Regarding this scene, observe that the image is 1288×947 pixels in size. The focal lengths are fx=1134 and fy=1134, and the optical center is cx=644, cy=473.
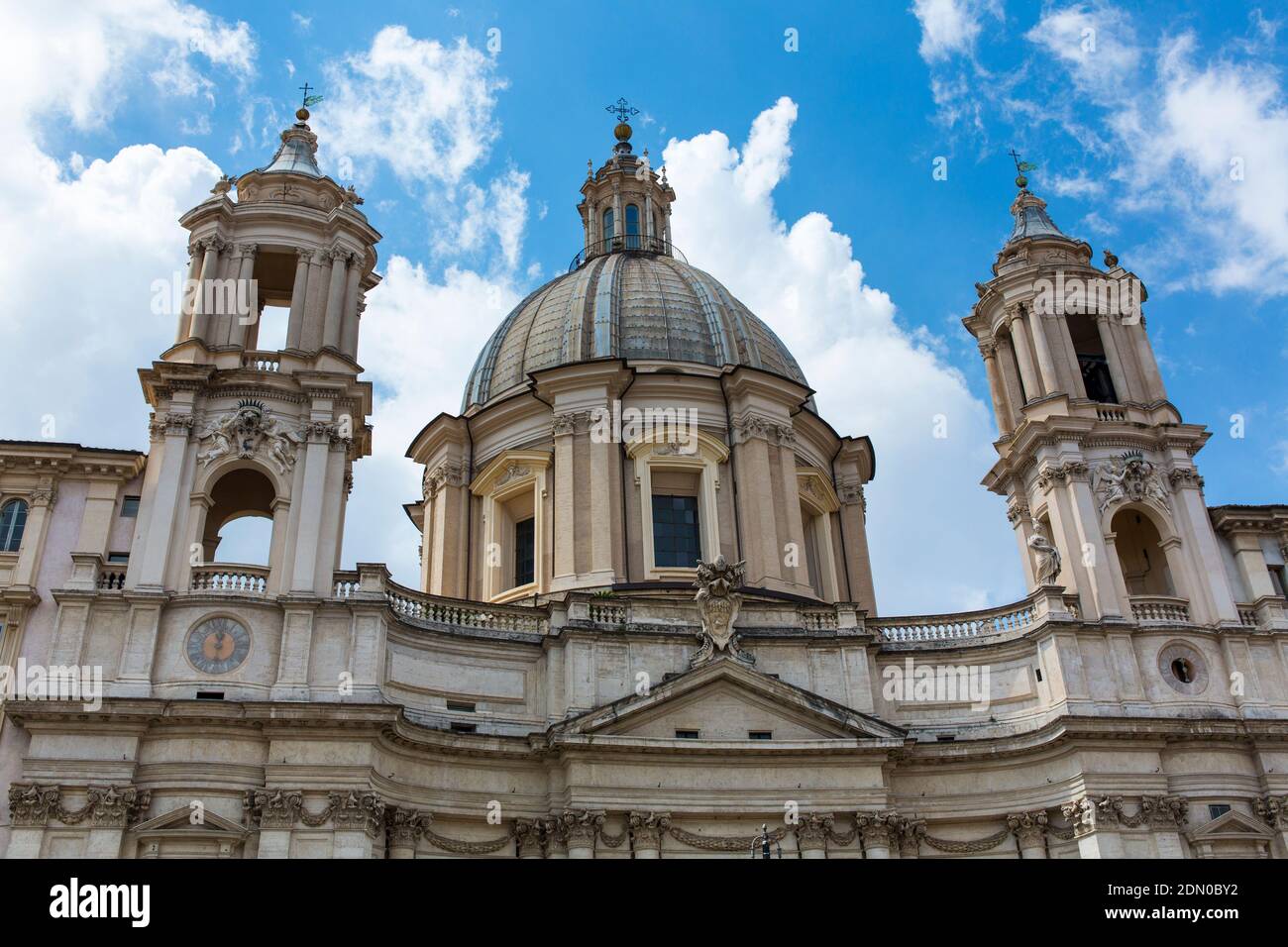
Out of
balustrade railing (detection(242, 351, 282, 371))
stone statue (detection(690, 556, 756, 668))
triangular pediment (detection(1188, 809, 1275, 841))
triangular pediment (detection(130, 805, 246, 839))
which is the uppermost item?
balustrade railing (detection(242, 351, 282, 371))

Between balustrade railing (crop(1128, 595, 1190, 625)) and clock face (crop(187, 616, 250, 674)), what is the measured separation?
23.3 m

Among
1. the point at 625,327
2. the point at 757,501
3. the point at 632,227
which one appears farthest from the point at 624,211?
the point at 757,501

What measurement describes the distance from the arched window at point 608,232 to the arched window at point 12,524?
25.2 meters

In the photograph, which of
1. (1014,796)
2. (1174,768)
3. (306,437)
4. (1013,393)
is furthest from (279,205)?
(1174,768)

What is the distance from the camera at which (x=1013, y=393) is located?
1447 inches

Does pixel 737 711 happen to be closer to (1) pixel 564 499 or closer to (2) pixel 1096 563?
(1) pixel 564 499

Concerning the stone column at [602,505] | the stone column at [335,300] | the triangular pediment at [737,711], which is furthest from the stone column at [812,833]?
the stone column at [335,300]

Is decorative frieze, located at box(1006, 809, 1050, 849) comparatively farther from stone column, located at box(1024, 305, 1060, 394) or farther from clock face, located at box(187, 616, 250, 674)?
clock face, located at box(187, 616, 250, 674)

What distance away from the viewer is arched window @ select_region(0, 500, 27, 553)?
27562 mm

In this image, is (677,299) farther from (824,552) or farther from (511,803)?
(511,803)

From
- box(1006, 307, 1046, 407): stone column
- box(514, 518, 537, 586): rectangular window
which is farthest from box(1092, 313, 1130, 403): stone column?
box(514, 518, 537, 586): rectangular window

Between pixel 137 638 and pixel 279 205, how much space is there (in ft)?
44.1

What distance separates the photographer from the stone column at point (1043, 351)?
113 ft

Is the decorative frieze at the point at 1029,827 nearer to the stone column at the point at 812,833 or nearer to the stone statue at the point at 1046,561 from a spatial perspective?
the stone column at the point at 812,833
